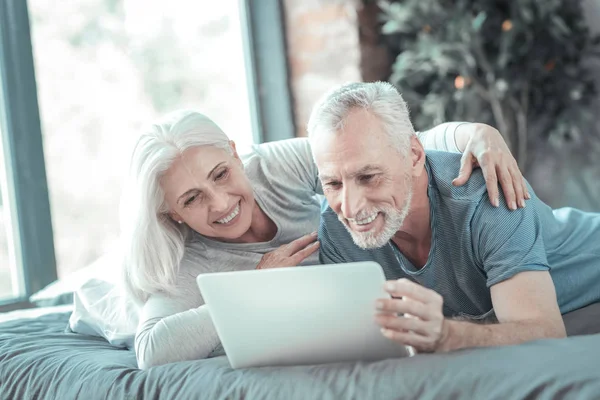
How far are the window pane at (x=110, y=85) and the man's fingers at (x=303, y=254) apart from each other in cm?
152

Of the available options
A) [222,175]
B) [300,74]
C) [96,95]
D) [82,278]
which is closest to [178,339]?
[222,175]

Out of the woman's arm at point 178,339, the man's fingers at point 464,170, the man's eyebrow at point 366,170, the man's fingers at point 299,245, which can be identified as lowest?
the woman's arm at point 178,339

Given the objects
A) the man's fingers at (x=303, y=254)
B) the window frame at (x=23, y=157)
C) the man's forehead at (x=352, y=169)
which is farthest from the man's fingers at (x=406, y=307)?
the window frame at (x=23, y=157)

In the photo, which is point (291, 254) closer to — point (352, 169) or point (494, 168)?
point (352, 169)

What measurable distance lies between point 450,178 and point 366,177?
21 centimetres

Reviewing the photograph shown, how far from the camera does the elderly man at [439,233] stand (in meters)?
1.55

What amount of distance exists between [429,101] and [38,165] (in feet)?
5.89

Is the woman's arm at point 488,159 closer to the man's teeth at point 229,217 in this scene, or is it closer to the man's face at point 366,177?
the man's face at point 366,177

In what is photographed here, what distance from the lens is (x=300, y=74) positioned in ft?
13.7

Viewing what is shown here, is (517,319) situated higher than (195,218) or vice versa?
(195,218)

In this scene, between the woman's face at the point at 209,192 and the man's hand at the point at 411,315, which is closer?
the man's hand at the point at 411,315

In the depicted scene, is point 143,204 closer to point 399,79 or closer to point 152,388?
point 152,388

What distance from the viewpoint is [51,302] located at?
288 cm

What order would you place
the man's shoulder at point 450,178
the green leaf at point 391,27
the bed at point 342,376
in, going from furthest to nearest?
the green leaf at point 391,27, the man's shoulder at point 450,178, the bed at point 342,376
